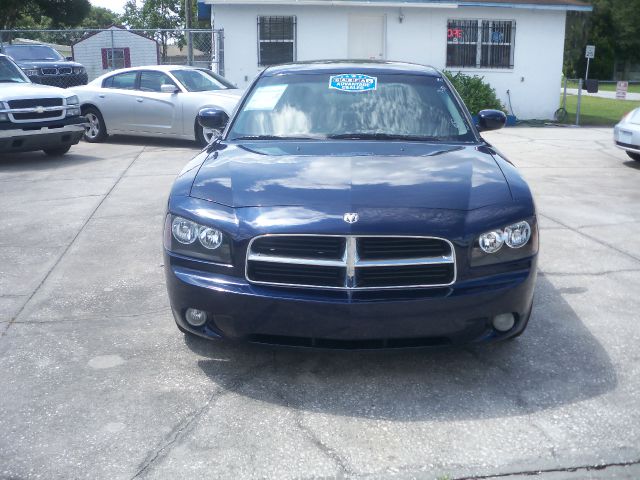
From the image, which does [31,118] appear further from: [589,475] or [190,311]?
[589,475]

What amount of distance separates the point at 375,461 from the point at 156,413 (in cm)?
111

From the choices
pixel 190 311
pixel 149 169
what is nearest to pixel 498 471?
pixel 190 311

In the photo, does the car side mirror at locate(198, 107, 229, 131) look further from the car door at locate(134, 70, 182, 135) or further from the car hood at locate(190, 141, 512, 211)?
the car door at locate(134, 70, 182, 135)

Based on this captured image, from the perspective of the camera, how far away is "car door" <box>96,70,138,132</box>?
46.3 ft

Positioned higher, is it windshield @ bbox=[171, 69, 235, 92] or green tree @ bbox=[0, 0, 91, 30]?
green tree @ bbox=[0, 0, 91, 30]

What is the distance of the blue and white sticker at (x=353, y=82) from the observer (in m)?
5.29

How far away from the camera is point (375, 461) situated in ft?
10.5

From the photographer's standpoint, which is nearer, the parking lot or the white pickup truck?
the parking lot

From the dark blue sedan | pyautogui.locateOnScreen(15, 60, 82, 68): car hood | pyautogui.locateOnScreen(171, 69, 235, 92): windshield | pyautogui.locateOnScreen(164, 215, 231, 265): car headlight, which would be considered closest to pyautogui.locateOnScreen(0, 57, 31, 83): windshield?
pyautogui.locateOnScreen(171, 69, 235, 92): windshield

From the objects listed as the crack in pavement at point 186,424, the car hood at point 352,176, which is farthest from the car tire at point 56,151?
the crack in pavement at point 186,424

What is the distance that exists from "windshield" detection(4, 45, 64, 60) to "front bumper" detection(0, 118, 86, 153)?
10169 millimetres

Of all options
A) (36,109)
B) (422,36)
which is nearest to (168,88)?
(36,109)

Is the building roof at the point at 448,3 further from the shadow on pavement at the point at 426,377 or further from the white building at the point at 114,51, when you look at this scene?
the shadow on pavement at the point at 426,377

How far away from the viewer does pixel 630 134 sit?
1169cm
